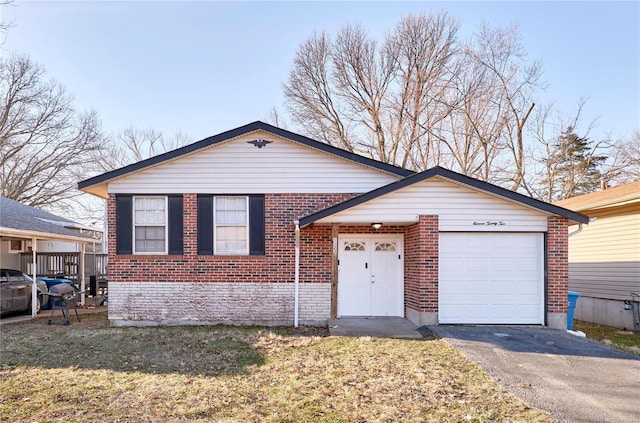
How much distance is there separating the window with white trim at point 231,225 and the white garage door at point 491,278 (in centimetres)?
483

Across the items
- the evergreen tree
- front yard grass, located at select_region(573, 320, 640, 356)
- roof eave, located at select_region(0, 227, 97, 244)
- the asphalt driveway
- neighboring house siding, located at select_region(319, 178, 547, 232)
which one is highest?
the evergreen tree

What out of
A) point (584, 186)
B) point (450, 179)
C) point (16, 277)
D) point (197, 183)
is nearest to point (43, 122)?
point (16, 277)

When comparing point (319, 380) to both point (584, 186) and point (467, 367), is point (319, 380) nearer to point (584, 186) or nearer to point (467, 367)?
point (467, 367)

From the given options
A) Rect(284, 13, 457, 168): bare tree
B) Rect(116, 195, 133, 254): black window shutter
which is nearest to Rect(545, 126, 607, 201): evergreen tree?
Rect(284, 13, 457, 168): bare tree

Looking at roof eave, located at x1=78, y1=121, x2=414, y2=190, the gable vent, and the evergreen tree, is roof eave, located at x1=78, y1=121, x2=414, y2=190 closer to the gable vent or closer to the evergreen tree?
the gable vent

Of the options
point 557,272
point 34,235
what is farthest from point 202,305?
point 557,272

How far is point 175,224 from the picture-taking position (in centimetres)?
1050

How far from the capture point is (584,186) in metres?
26.5

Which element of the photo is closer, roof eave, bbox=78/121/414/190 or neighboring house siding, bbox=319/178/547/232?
neighboring house siding, bbox=319/178/547/232

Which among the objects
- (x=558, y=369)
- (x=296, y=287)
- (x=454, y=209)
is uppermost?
(x=454, y=209)

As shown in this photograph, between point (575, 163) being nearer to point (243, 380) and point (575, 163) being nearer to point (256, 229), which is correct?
point (256, 229)

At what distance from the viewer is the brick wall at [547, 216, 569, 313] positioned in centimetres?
951

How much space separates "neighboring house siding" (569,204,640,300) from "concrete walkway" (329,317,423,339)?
21.8 ft

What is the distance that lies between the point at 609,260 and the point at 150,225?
1299 cm
